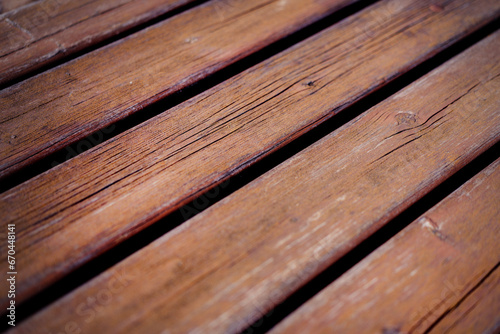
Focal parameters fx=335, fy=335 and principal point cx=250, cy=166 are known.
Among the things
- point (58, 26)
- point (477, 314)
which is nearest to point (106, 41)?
point (58, 26)

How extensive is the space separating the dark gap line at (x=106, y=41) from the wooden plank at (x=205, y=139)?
31 cm

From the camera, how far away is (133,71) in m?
0.84

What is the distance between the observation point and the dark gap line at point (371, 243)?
25.3 inches

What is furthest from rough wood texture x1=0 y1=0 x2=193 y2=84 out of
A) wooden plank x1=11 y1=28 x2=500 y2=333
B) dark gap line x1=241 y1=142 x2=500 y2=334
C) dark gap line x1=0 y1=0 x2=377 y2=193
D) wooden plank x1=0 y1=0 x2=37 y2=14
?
dark gap line x1=241 y1=142 x2=500 y2=334

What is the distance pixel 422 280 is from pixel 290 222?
257mm

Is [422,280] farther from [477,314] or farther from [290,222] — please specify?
[290,222]

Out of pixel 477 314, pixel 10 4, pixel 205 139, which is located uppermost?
pixel 10 4

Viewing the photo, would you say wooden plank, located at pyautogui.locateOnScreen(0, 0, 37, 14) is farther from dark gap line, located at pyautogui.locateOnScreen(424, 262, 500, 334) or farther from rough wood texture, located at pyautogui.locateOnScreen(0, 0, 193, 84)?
dark gap line, located at pyautogui.locateOnScreen(424, 262, 500, 334)

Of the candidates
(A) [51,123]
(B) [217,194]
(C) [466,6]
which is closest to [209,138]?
(B) [217,194]

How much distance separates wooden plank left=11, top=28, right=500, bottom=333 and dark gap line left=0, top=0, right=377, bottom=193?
0.21 m

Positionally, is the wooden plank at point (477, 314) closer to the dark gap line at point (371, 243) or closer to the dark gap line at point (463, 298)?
the dark gap line at point (463, 298)

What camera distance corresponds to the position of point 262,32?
0.92 m

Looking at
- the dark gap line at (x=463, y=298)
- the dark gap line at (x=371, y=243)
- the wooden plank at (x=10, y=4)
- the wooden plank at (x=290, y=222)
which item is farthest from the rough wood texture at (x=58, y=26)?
the dark gap line at (x=463, y=298)

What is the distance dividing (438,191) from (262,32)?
0.60m
